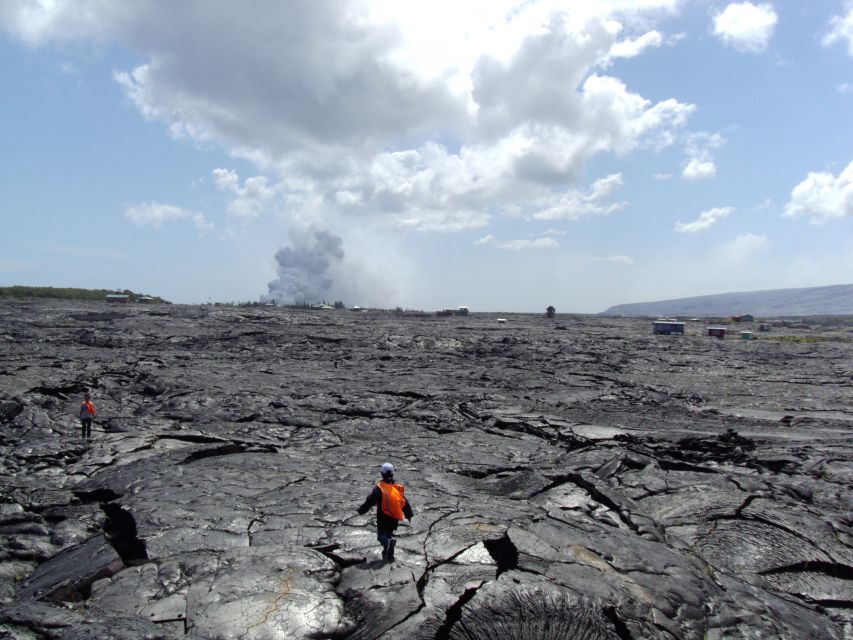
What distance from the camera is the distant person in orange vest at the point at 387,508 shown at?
6.29 metres

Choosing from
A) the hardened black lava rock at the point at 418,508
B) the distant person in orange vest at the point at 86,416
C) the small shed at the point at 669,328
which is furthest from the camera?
the small shed at the point at 669,328

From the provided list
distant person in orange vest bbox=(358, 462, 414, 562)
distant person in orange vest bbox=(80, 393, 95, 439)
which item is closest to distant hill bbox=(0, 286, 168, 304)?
distant person in orange vest bbox=(80, 393, 95, 439)

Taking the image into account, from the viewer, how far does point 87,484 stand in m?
9.55

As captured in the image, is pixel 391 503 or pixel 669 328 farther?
pixel 669 328

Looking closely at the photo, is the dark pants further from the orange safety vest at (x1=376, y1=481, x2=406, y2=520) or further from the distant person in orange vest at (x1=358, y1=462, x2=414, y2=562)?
the orange safety vest at (x1=376, y1=481, x2=406, y2=520)

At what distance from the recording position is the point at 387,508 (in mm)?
6293

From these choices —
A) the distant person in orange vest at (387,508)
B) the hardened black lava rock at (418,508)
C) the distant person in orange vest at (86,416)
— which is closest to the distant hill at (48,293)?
the hardened black lava rock at (418,508)

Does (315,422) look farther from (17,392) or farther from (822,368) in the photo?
(822,368)

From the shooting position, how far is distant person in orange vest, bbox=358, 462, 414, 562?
6.29m

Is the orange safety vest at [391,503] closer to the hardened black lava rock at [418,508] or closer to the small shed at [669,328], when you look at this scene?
the hardened black lava rock at [418,508]

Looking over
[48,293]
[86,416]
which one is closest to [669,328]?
[86,416]

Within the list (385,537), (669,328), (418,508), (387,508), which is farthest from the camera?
(669,328)

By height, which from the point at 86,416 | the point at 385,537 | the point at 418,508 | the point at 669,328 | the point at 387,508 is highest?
the point at 669,328

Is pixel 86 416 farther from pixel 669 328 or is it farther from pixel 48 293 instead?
pixel 48 293
